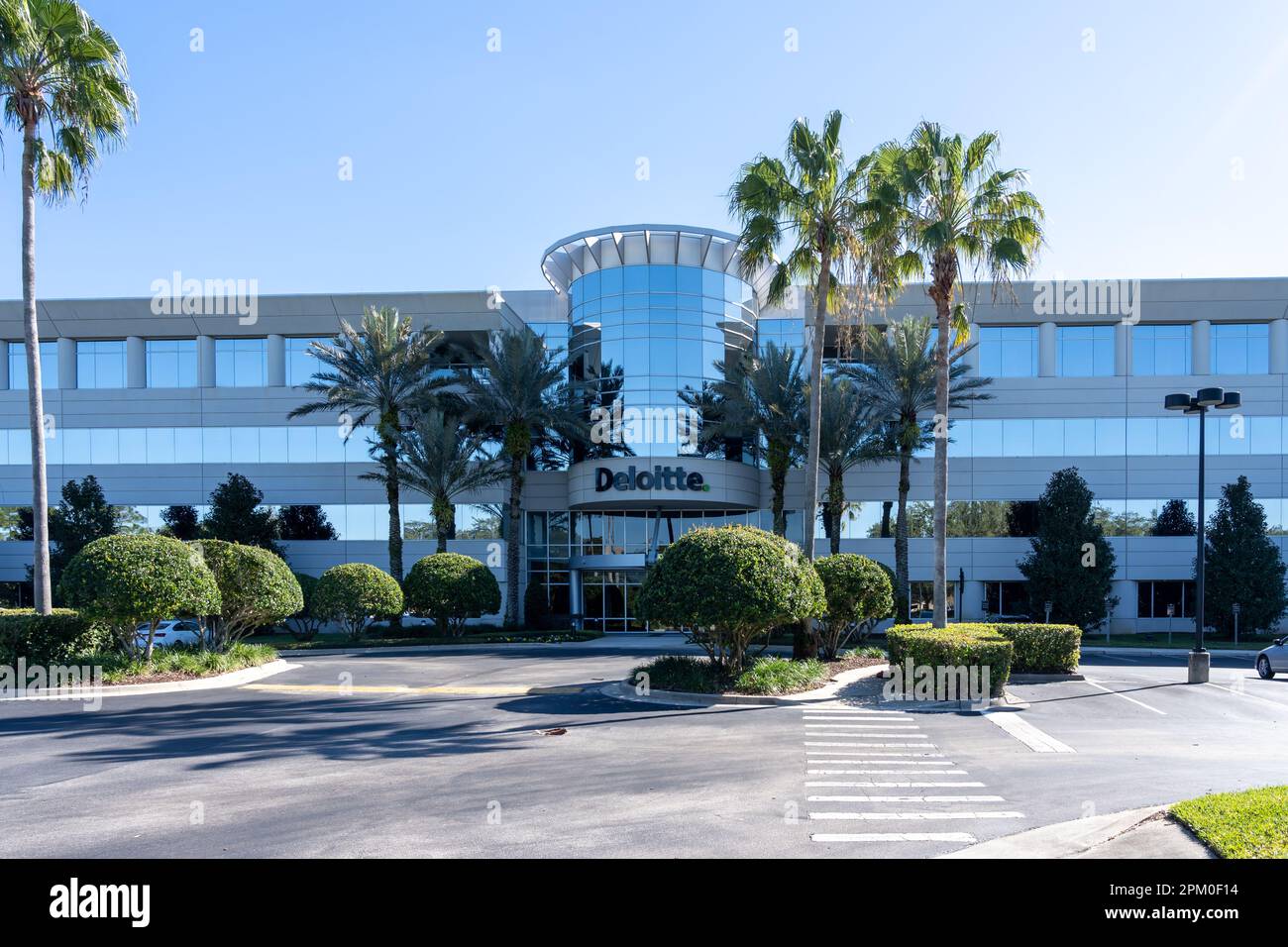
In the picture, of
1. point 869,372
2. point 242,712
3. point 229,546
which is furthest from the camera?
point 869,372

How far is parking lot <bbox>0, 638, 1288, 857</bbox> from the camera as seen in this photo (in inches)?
299

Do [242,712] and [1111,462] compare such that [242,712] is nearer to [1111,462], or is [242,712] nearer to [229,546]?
[229,546]

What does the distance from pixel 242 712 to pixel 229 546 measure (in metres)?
7.77

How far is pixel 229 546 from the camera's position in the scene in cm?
2175

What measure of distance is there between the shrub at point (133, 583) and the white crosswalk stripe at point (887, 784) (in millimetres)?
14795

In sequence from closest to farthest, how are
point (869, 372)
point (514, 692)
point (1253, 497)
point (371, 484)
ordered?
point (514, 692), point (869, 372), point (1253, 497), point (371, 484)

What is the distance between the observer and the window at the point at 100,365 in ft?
144

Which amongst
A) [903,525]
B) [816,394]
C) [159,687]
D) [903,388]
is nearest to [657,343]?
[903,388]

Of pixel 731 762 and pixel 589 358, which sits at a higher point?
Result: pixel 589 358

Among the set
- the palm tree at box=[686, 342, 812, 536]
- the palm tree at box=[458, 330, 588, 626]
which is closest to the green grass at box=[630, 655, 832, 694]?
the palm tree at box=[686, 342, 812, 536]

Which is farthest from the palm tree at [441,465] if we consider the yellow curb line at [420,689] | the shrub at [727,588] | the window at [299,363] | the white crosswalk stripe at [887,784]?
the white crosswalk stripe at [887,784]

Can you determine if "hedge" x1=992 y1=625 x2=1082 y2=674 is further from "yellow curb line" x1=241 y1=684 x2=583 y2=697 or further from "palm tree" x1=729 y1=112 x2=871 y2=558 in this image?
"yellow curb line" x1=241 y1=684 x2=583 y2=697
